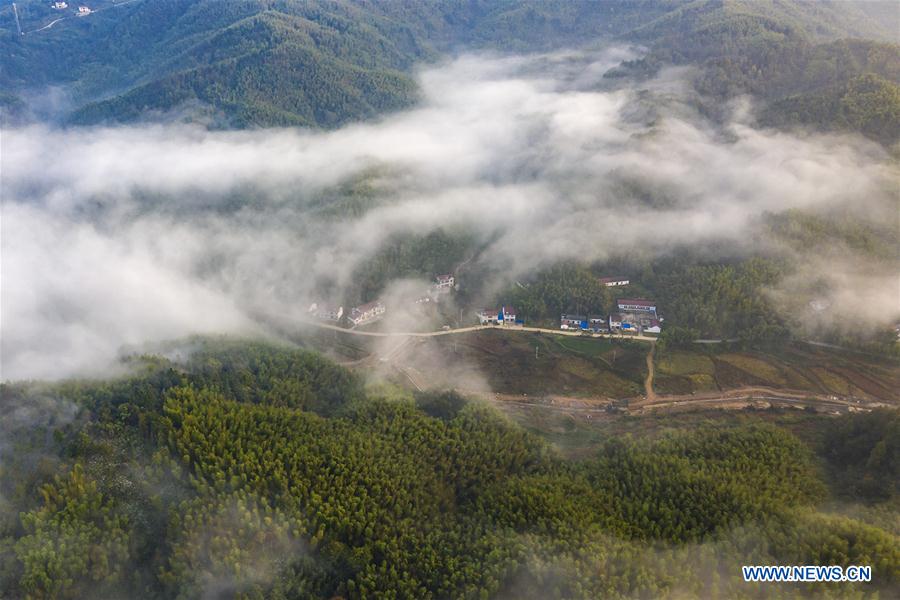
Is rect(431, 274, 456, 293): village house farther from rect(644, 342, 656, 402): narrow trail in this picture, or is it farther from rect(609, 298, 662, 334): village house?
rect(644, 342, 656, 402): narrow trail

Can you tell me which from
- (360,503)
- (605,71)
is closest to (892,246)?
(360,503)

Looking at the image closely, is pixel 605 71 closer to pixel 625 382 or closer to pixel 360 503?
pixel 625 382

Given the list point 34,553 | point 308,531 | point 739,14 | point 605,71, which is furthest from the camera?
point 605,71

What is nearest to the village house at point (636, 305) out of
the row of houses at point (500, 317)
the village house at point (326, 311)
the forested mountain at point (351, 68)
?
the row of houses at point (500, 317)

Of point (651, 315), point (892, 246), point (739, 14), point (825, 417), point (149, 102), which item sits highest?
point (739, 14)

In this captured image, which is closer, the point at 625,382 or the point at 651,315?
the point at 625,382

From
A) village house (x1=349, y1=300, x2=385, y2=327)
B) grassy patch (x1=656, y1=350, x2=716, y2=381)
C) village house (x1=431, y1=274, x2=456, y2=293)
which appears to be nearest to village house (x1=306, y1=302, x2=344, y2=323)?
village house (x1=349, y1=300, x2=385, y2=327)

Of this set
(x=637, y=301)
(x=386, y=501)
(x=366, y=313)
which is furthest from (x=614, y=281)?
(x=386, y=501)

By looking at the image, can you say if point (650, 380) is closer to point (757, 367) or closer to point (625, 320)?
point (625, 320)
